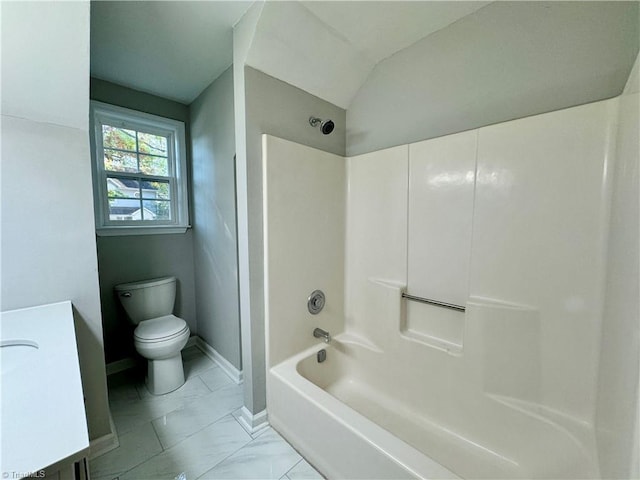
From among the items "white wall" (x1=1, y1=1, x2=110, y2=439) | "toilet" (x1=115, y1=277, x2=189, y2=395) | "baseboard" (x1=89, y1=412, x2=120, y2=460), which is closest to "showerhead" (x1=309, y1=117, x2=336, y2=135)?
"white wall" (x1=1, y1=1, x2=110, y2=439)

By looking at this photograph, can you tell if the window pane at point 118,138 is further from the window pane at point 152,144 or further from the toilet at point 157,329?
the toilet at point 157,329

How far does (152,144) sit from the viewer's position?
2.24m

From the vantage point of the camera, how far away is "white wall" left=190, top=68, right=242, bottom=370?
190 cm

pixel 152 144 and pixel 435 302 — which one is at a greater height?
pixel 152 144

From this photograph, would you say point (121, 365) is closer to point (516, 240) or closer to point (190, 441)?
point (190, 441)

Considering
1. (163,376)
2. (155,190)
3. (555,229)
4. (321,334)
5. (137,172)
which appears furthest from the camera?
(155,190)

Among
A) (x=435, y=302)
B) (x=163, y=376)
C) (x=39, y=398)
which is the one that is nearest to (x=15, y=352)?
(x=39, y=398)

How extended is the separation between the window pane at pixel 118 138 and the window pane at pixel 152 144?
5 centimetres

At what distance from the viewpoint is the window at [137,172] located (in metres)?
1.98

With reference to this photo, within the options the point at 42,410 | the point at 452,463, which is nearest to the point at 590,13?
the point at 452,463

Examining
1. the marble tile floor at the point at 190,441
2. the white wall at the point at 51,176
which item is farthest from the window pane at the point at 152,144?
the marble tile floor at the point at 190,441

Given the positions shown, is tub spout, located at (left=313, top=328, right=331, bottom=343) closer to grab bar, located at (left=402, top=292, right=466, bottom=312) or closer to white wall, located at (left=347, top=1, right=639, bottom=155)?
grab bar, located at (left=402, top=292, right=466, bottom=312)

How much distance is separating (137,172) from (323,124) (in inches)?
67.6

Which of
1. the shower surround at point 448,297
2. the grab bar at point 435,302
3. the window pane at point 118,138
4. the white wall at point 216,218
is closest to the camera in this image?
the shower surround at point 448,297
